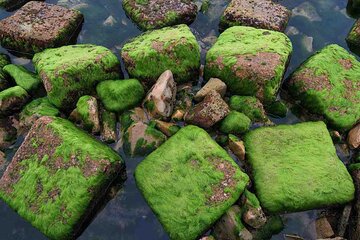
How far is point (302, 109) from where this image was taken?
10.4 metres

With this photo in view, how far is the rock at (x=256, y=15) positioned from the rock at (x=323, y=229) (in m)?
6.11

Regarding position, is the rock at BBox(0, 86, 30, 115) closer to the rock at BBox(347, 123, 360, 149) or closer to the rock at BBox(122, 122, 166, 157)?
the rock at BBox(122, 122, 166, 157)

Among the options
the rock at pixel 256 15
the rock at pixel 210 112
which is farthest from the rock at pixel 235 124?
the rock at pixel 256 15

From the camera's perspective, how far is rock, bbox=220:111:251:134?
9.35 metres

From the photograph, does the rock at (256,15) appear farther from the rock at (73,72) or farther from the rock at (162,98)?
the rock at (73,72)

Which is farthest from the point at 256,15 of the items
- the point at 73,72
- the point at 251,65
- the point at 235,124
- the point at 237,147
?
the point at 73,72

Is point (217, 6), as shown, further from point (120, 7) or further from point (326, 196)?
point (326, 196)

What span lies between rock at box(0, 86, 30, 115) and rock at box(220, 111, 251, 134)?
17.4 ft

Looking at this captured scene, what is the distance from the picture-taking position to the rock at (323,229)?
26.5 ft

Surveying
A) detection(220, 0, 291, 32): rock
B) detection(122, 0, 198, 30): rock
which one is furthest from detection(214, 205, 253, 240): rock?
detection(122, 0, 198, 30): rock

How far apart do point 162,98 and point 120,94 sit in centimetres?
114

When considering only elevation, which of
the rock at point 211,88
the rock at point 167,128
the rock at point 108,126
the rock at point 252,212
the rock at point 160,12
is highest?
the rock at point 160,12

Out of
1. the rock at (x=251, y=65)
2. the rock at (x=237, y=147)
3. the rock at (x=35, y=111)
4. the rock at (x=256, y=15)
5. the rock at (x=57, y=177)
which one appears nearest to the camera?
the rock at (x=57, y=177)

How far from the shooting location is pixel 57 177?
324 inches
